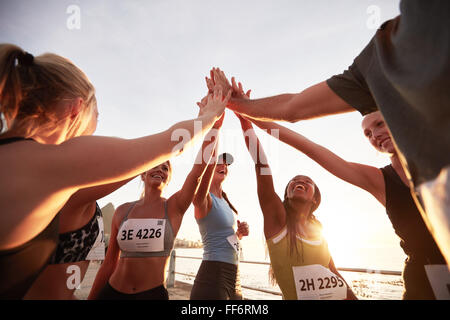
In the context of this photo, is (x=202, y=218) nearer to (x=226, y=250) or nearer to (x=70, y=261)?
(x=226, y=250)

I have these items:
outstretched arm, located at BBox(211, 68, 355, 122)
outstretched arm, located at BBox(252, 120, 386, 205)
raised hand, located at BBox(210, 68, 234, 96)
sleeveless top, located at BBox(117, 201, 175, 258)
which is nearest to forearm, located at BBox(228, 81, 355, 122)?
outstretched arm, located at BBox(211, 68, 355, 122)

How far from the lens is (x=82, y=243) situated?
57.9 inches

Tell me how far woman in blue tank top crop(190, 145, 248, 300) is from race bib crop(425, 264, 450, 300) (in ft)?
6.31

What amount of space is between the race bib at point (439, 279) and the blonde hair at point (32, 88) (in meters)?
2.41

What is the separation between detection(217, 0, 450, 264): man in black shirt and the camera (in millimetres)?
622

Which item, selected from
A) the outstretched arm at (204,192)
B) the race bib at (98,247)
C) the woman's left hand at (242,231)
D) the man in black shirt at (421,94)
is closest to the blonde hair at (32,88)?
the race bib at (98,247)

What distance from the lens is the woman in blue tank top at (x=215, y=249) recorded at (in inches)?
104

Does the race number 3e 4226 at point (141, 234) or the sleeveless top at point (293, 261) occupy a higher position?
the race number 3e 4226 at point (141, 234)

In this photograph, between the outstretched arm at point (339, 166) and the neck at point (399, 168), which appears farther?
the outstretched arm at point (339, 166)

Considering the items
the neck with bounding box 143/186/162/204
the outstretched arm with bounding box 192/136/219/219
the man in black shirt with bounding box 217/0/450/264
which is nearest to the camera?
the man in black shirt with bounding box 217/0/450/264

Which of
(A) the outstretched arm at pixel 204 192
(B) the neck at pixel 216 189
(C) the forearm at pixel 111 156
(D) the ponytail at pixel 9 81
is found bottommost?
(C) the forearm at pixel 111 156

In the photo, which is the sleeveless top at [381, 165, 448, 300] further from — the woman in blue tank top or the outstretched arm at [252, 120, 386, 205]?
the woman in blue tank top

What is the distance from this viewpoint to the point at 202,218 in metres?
3.15

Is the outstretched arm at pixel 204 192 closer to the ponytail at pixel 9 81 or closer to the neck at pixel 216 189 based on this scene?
the neck at pixel 216 189
